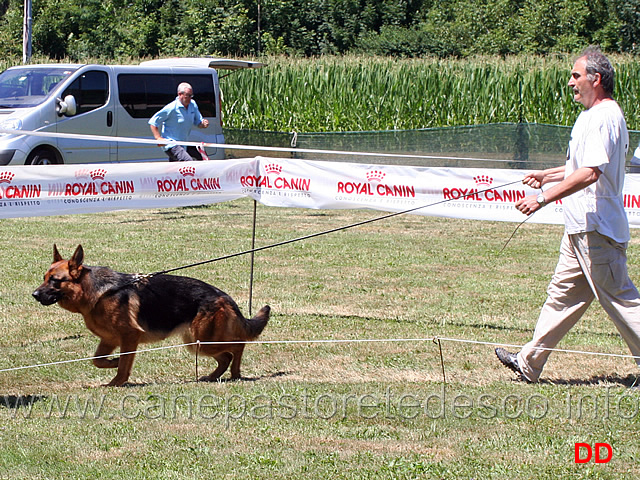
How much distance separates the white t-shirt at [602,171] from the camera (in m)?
5.33

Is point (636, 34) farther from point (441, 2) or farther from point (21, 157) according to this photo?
point (21, 157)

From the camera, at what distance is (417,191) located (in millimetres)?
7438

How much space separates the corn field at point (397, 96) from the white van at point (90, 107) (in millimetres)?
9552

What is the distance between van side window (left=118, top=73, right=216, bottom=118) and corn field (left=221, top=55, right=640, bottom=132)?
9438 millimetres

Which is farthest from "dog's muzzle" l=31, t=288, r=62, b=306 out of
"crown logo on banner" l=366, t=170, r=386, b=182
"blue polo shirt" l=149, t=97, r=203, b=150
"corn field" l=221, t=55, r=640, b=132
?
"corn field" l=221, t=55, r=640, b=132

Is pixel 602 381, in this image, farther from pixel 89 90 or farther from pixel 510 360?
pixel 89 90

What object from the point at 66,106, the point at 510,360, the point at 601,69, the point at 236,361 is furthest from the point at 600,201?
the point at 66,106

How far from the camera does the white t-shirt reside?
5.33 meters

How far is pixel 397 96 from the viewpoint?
2831 centimetres

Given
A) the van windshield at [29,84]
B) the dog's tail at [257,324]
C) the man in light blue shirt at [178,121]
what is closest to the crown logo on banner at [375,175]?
the dog's tail at [257,324]

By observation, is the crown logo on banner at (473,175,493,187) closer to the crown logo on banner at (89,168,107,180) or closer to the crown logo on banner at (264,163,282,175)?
the crown logo on banner at (264,163,282,175)

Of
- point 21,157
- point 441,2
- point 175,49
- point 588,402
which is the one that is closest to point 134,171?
point 588,402

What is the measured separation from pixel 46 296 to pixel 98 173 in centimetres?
172

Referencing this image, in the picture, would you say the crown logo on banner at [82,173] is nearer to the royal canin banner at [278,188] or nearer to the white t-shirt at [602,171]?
the royal canin banner at [278,188]
